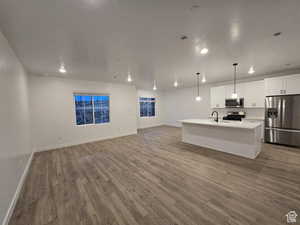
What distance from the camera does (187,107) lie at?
8.22 meters

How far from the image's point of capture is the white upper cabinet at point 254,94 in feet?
16.1

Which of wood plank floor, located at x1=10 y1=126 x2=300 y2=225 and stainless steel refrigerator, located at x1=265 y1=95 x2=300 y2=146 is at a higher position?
stainless steel refrigerator, located at x1=265 y1=95 x2=300 y2=146

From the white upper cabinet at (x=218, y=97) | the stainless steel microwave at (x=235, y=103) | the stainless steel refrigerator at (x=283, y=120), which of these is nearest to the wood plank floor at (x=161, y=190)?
the stainless steel refrigerator at (x=283, y=120)

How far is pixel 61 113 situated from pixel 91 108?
1165 mm

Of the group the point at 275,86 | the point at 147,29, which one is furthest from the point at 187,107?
the point at 147,29

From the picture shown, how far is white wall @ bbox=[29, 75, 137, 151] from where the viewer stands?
4410 mm

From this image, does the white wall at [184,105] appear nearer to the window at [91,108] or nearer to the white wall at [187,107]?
the white wall at [187,107]

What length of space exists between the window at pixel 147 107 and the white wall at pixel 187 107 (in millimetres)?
1076

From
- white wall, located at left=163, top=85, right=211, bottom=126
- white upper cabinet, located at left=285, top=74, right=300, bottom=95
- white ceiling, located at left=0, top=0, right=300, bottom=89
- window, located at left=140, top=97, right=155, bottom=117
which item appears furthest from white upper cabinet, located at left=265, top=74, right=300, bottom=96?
window, located at left=140, top=97, right=155, bottom=117

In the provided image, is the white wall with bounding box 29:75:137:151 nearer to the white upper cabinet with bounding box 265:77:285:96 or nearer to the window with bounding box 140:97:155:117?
the window with bounding box 140:97:155:117

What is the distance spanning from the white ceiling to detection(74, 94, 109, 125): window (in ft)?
7.67

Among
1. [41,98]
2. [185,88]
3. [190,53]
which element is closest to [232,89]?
[185,88]

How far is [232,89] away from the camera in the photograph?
557 cm

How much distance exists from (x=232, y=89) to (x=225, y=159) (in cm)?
358
